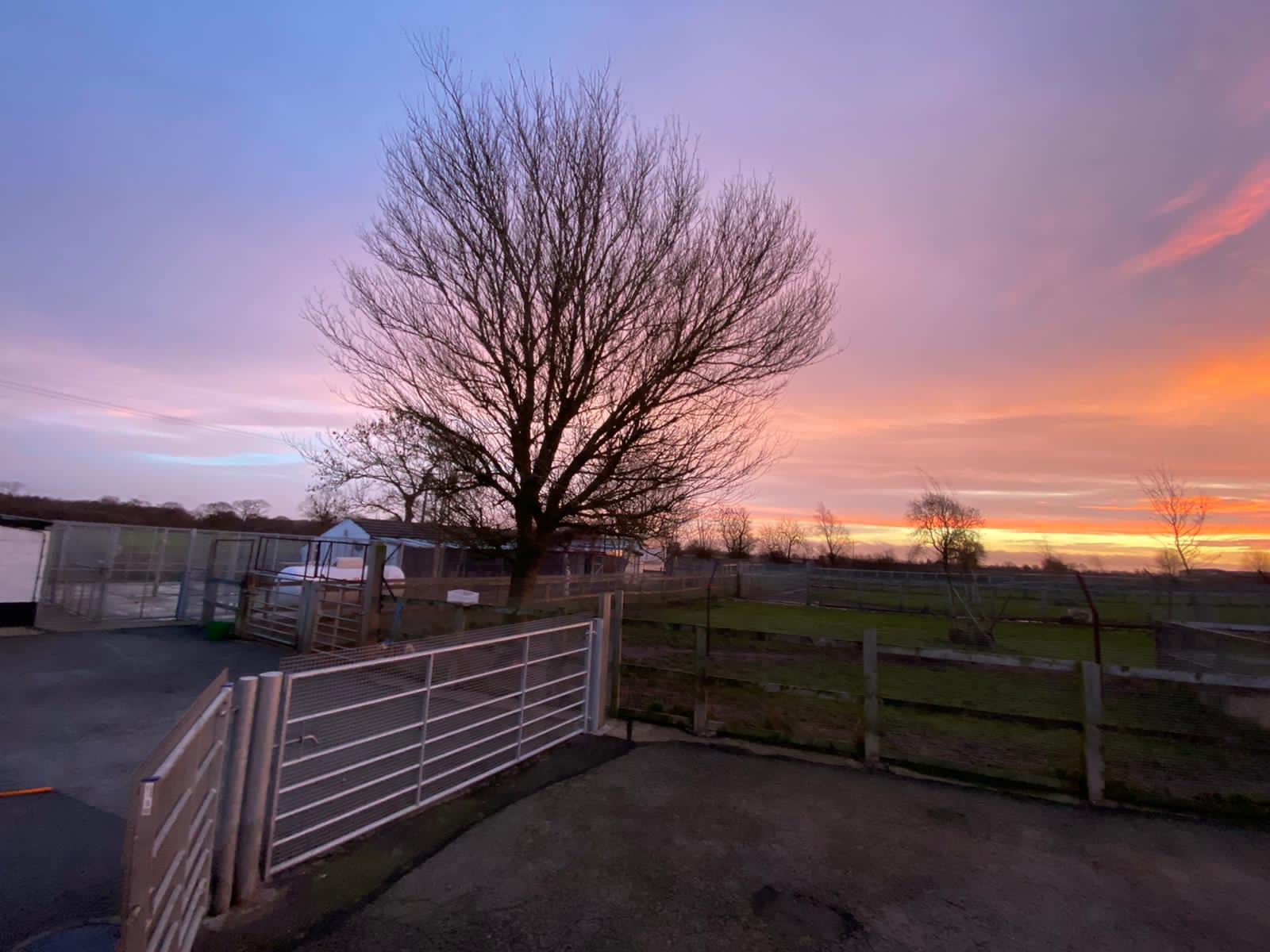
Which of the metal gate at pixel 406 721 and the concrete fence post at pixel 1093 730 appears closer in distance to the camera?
the metal gate at pixel 406 721

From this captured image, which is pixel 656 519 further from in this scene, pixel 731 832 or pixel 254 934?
pixel 254 934

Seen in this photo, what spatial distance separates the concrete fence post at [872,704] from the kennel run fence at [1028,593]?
1401 centimetres

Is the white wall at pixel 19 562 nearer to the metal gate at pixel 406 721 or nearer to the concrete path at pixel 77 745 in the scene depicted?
the concrete path at pixel 77 745

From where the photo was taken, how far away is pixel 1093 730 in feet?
17.4

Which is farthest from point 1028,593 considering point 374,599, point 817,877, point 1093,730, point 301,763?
point 301,763

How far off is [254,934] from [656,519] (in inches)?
277

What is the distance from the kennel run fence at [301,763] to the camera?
2357 mm

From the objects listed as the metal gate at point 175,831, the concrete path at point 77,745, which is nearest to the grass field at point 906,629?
the concrete path at point 77,745

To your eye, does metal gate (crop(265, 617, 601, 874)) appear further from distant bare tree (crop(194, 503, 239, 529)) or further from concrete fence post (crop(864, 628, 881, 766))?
distant bare tree (crop(194, 503, 239, 529))

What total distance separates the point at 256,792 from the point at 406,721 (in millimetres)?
1356

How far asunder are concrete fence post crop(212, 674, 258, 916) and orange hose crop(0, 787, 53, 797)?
2763mm

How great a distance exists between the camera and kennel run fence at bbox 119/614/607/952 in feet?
7.73

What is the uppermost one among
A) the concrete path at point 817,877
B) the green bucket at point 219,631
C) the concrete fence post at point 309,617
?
the concrete fence post at point 309,617

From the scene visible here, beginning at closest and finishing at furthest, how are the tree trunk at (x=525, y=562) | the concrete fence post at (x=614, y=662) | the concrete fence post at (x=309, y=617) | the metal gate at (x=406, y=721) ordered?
the metal gate at (x=406, y=721), the concrete fence post at (x=614, y=662), the tree trunk at (x=525, y=562), the concrete fence post at (x=309, y=617)
